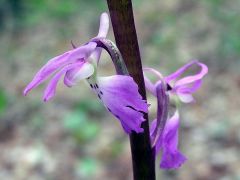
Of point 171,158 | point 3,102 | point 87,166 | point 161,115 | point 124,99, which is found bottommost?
point 87,166

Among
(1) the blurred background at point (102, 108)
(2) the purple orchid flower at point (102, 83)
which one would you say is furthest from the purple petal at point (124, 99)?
(1) the blurred background at point (102, 108)

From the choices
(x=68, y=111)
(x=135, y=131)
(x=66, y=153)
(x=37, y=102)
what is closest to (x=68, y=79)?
(x=135, y=131)

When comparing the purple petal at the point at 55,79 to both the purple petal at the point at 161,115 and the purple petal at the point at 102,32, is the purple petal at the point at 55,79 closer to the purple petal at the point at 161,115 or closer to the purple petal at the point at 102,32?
the purple petal at the point at 102,32

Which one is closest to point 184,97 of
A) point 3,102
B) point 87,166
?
point 87,166

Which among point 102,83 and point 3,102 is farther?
point 3,102

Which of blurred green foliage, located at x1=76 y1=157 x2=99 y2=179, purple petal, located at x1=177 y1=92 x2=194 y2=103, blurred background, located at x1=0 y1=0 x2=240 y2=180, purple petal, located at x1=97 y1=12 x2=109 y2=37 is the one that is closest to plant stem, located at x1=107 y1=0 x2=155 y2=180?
purple petal, located at x1=97 y1=12 x2=109 y2=37

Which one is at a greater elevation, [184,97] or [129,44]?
[129,44]

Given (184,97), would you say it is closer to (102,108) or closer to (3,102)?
(102,108)
